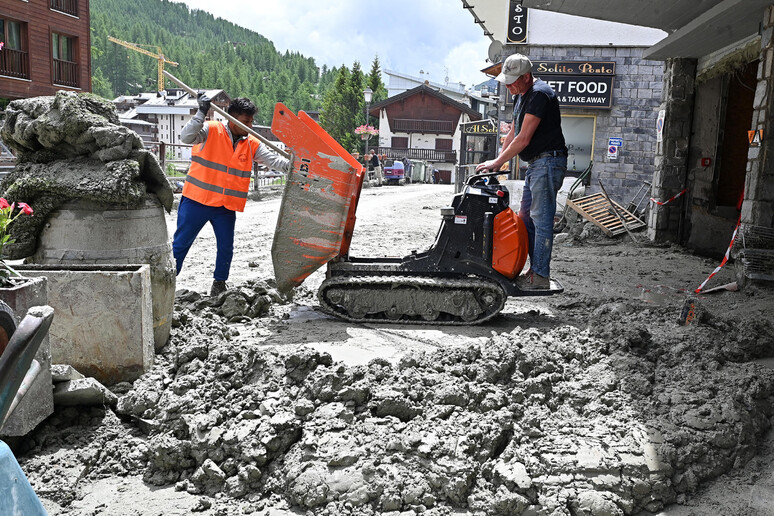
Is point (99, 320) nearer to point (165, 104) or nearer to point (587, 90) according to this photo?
point (587, 90)

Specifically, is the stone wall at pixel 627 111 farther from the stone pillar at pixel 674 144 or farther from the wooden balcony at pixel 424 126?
the wooden balcony at pixel 424 126

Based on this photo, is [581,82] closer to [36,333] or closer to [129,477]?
[129,477]

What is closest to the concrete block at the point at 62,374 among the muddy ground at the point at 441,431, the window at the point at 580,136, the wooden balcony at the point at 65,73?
the muddy ground at the point at 441,431

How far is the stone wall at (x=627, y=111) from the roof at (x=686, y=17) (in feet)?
21.0

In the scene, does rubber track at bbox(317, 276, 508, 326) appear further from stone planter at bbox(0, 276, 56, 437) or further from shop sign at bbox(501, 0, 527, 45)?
shop sign at bbox(501, 0, 527, 45)

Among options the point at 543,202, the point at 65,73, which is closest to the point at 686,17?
the point at 543,202

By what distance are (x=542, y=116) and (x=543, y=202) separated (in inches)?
28.3

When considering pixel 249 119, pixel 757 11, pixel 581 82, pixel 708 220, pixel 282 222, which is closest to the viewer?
pixel 282 222

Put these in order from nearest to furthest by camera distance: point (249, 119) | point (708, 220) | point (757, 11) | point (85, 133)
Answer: point (85, 133)
point (249, 119)
point (757, 11)
point (708, 220)

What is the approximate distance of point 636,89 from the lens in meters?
16.6

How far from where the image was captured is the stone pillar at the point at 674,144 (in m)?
10.9

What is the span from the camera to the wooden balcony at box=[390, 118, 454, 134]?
174 ft

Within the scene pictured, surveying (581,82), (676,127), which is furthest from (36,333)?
(581,82)

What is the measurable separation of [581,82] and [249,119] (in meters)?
12.5
